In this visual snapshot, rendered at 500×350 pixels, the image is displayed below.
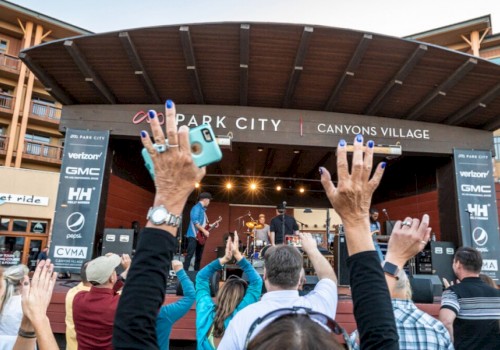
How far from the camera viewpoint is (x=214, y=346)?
2775 mm

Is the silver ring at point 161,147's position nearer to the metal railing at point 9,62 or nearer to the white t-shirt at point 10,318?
the white t-shirt at point 10,318

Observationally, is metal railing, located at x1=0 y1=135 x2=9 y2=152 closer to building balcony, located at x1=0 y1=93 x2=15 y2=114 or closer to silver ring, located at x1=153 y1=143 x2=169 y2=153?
Answer: building balcony, located at x1=0 y1=93 x2=15 y2=114

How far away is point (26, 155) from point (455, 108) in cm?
2210

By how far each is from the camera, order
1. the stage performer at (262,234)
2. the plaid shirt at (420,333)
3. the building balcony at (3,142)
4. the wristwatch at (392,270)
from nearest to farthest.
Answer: the wristwatch at (392,270), the plaid shirt at (420,333), the stage performer at (262,234), the building balcony at (3,142)

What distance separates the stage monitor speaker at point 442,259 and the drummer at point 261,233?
173 inches

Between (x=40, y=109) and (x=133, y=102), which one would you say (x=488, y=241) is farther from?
(x=40, y=109)

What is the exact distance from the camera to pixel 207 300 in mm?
2906

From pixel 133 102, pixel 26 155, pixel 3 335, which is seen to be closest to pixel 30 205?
pixel 26 155

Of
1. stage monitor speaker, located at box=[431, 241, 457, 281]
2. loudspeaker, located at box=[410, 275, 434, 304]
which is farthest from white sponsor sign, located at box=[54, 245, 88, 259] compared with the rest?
stage monitor speaker, located at box=[431, 241, 457, 281]

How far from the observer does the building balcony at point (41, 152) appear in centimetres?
2081

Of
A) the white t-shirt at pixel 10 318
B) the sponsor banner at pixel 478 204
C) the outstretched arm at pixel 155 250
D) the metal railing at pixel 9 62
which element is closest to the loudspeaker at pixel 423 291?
the sponsor banner at pixel 478 204

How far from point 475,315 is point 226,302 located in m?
2.01

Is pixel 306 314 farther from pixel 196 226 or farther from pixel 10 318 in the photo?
pixel 196 226

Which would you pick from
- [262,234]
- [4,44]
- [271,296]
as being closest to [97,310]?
[271,296]
